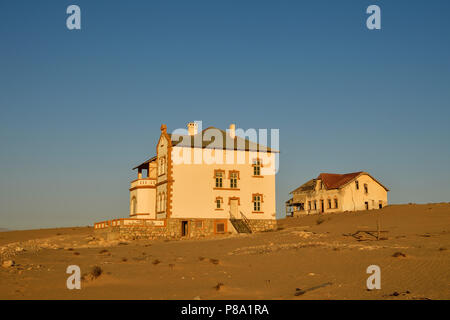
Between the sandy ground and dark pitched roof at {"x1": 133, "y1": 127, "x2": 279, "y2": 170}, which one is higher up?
dark pitched roof at {"x1": 133, "y1": 127, "x2": 279, "y2": 170}

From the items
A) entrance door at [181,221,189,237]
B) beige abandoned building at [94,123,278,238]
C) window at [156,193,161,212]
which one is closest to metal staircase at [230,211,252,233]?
beige abandoned building at [94,123,278,238]

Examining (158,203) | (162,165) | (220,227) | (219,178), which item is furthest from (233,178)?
(158,203)

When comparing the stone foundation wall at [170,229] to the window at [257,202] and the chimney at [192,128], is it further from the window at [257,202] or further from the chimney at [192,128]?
the chimney at [192,128]

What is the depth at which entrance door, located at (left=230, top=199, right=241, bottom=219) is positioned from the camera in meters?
45.2

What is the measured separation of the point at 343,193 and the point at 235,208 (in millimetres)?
23324

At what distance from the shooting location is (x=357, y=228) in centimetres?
3422

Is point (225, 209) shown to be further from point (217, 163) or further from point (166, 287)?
point (166, 287)

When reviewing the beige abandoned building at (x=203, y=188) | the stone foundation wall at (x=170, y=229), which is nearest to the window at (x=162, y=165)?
the beige abandoned building at (x=203, y=188)

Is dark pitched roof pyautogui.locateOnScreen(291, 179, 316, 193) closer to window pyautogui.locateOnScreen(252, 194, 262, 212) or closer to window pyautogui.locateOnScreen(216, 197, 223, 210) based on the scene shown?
window pyautogui.locateOnScreen(252, 194, 262, 212)

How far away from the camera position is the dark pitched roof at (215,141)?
45.0m

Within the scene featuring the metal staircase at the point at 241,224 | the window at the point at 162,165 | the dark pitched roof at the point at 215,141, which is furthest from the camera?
the dark pitched roof at the point at 215,141

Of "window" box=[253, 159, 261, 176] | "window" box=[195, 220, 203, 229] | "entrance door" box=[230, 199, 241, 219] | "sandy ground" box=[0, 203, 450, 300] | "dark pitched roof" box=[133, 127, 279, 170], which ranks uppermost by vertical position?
"dark pitched roof" box=[133, 127, 279, 170]
